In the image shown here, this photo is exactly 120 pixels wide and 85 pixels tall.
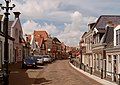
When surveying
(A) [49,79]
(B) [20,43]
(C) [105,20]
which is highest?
(C) [105,20]

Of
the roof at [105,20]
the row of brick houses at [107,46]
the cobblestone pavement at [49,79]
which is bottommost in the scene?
the cobblestone pavement at [49,79]

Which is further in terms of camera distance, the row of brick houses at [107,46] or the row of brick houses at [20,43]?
the row of brick houses at [20,43]

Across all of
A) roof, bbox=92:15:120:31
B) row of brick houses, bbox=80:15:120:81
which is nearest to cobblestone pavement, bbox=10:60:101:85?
row of brick houses, bbox=80:15:120:81

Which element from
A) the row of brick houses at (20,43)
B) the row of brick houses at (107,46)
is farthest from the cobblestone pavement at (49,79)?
the row of brick houses at (20,43)

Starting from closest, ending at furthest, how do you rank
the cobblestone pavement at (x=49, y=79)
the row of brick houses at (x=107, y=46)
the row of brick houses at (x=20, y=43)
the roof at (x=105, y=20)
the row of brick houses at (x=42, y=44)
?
1. the cobblestone pavement at (x=49, y=79)
2. the row of brick houses at (x=107, y=46)
3. the roof at (x=105, y=20)
4. the row of brick houses at (x=20, y=43)
5. the row of brick houses at (x=42, y=44)

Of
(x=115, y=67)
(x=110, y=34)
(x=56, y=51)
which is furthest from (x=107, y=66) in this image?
(x=56, y=51)

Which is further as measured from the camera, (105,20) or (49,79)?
(105,20)

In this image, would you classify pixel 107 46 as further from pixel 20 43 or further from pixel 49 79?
pixel 20 43

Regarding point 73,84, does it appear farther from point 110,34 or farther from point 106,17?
point 106,17

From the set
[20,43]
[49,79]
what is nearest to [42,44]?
[20,43]

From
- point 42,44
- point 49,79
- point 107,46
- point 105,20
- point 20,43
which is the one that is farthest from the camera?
point 42,44

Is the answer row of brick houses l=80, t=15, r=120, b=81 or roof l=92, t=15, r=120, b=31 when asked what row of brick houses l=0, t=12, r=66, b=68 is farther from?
roof l=92, t=15, r=120, b=31

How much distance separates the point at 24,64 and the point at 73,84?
20371 millimetres

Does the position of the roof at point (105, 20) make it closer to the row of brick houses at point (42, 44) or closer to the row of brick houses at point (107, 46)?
the row of brick houses at point (107, 46)
